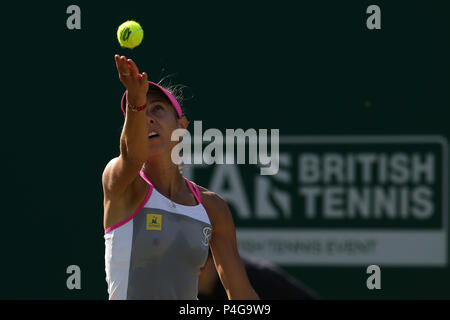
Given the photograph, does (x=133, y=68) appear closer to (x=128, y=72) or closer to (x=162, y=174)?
(x=128, y=72)

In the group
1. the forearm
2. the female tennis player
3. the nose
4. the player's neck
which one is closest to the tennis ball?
the female tennis player

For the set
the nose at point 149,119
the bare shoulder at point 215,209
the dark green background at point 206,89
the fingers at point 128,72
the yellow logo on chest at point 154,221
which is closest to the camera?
the fingers at point 128,72

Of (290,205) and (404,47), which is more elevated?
(404,47)

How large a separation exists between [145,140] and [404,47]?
11.1 feet

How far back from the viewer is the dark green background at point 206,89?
18.7 feet

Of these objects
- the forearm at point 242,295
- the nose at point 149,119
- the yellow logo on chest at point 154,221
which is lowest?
the forearm at point 242,295

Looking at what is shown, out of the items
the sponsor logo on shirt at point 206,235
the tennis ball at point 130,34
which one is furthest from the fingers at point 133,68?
the sponsor logo on shirt at point 206,235

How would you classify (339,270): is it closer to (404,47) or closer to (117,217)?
(404,47)

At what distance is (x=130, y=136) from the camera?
2.76 m

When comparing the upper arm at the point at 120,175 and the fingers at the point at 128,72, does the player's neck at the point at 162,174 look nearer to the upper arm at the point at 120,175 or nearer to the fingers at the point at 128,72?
the upper arm at the point at 120,175

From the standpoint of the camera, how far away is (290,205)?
573 cm

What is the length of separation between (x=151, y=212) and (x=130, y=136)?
0.37 metres

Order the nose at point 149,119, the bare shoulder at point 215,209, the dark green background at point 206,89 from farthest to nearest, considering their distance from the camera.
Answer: the dark green background at point 206,89 → the bare shoulder at point 215,209 → the nose at point 149,119
